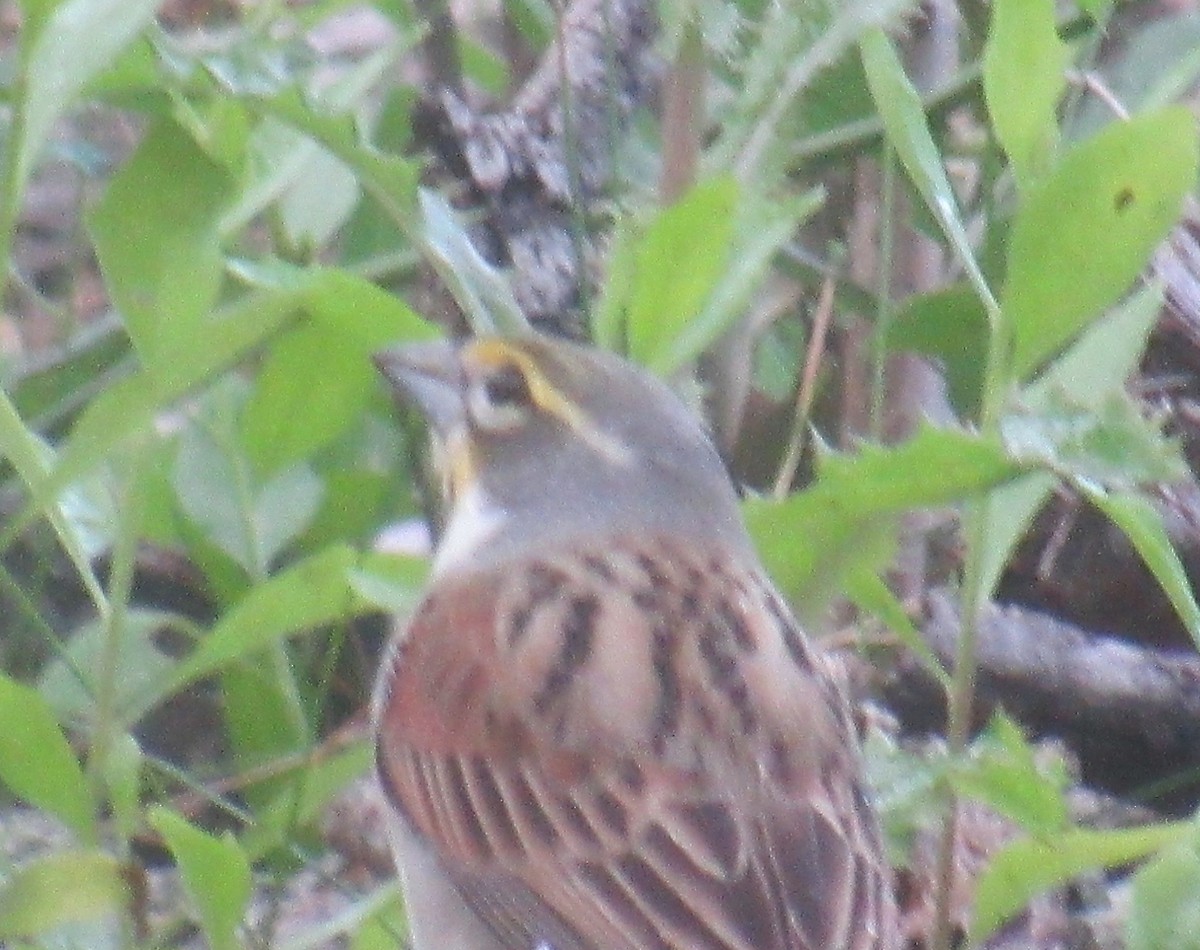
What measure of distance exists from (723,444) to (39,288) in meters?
2.15

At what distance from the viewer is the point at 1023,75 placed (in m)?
2.48

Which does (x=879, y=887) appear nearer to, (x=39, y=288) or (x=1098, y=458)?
(x=1098, y=458)

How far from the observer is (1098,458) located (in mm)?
2279

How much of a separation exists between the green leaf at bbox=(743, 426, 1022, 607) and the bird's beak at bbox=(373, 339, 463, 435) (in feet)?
1.27

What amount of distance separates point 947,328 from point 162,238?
1066mm

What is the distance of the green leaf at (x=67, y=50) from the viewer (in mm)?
2479

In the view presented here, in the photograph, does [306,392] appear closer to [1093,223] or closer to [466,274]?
[466,274]

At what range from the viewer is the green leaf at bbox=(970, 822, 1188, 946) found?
235 centimetres

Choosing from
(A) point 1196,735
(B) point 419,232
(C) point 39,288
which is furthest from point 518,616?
(C) point 39,288

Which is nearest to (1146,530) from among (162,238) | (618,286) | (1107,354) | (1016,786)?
(1016,786)

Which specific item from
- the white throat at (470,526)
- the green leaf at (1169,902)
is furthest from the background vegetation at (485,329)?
the white throat at (470,526)

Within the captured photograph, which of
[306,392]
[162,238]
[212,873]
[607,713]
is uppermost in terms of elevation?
[162,238]

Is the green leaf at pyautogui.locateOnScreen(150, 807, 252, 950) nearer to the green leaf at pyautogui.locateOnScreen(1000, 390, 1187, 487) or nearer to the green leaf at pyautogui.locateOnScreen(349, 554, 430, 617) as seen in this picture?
the green leaf at pyautogui.locateOnScreen(349, 554, 430, 617)

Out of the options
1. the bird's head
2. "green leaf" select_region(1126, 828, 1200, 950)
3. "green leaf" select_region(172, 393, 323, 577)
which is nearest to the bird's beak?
the bird's head
